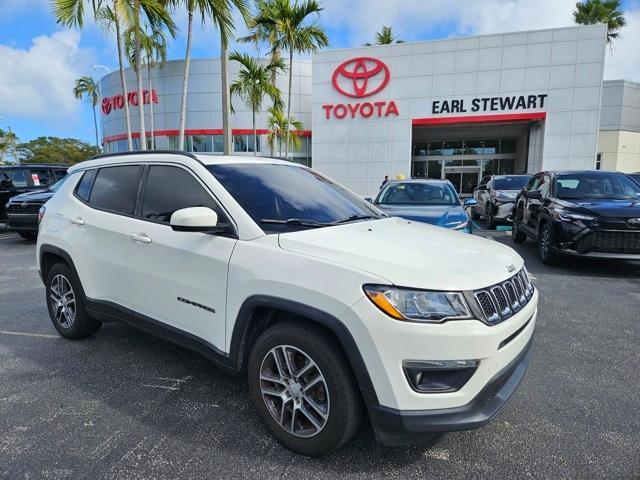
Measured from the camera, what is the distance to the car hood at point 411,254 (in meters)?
2.07

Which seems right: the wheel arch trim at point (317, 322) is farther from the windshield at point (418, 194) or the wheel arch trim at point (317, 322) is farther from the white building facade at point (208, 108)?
the white building facade at point (208, 108)

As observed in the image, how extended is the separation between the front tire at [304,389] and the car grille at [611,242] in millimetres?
5978

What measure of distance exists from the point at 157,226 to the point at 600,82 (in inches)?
946

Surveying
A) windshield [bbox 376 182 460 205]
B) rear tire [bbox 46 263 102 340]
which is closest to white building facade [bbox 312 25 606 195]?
windshield [bbox 376 182 460 205]

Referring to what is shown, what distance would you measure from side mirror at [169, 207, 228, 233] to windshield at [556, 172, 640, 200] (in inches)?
281

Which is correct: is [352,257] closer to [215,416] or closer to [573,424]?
[215,416]

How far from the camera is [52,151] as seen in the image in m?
69.6

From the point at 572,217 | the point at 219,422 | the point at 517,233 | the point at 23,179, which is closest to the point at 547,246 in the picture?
the point at 572,217

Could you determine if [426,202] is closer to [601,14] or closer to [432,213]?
[432,213]

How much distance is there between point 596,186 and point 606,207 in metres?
1.25

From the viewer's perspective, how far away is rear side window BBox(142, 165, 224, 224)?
114 inches

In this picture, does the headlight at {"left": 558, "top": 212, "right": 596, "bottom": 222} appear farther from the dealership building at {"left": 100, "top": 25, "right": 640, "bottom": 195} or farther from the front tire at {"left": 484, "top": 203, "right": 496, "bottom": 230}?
the dealership building at {"left": 100, "top": 25, "right": 640, "bottom": 195}

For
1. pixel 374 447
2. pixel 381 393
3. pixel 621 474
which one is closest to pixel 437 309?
pixel 381 393

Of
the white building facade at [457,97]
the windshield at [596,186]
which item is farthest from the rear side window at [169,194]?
the white building facade at [457,97]
